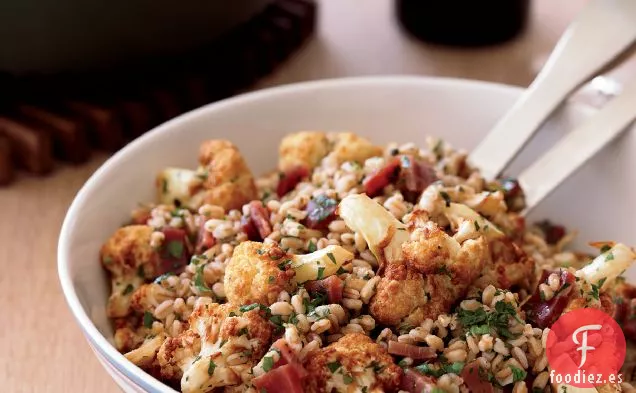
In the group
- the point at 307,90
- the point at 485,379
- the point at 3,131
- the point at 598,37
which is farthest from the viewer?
the point at 3,131

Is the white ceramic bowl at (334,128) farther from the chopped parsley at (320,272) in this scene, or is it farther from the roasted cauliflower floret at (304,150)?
the chopped parsley at (320,272)

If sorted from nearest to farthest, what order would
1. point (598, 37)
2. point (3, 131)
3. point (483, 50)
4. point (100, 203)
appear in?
point (100, 203), point (598, 37), point (3, 131), point (483, 50)

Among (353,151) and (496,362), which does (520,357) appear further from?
(353,151)

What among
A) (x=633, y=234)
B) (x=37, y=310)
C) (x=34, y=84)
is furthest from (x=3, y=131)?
(x=633, y=234)

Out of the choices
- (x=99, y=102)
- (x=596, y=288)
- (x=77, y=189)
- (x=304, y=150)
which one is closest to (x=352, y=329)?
(x=596, y=288)

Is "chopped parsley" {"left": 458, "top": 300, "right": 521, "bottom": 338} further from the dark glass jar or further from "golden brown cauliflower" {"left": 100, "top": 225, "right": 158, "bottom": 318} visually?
the dark glass jar

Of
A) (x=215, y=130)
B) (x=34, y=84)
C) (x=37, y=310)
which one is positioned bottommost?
(x=37, y=310)

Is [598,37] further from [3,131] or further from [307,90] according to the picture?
[3,131]
